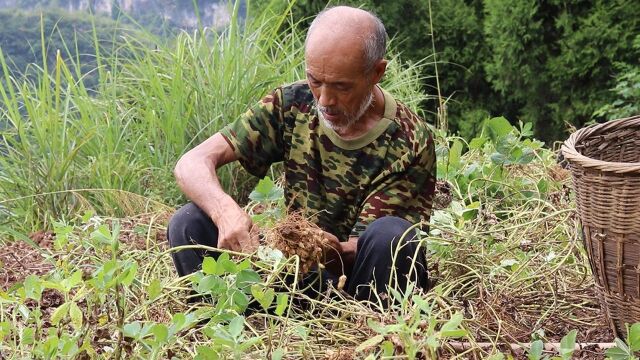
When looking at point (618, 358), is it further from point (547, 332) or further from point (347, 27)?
point (347, 27)

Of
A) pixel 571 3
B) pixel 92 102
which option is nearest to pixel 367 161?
pixel 92 102

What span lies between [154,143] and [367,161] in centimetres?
216

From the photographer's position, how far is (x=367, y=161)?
3340 mm

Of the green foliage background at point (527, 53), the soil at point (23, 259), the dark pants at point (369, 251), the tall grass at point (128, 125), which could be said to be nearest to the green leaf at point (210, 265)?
the dark pants at point (369, 251)

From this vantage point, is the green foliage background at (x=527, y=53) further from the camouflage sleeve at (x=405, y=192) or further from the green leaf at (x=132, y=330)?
the green leaf at (x=132, y=330)

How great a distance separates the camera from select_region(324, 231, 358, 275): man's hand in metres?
3.12

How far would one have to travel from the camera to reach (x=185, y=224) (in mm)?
3207

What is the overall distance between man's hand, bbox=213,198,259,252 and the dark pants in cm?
18

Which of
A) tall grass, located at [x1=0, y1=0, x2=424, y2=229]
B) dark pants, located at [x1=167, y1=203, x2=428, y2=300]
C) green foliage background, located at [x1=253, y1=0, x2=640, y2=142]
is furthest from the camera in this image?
green foliage background, located at [x1=253, y1=0, x2=640, y2=142]

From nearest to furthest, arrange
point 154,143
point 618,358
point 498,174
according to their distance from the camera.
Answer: point 618,358
point 498,174
point 154,143

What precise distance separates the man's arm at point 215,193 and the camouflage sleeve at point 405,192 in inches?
16.8

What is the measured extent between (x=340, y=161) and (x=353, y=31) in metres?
0.44

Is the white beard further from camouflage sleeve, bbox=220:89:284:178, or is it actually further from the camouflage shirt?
camouflage sleeve, bbox=220:89:284:178

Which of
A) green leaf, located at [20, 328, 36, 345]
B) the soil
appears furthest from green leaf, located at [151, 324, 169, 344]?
the soil
